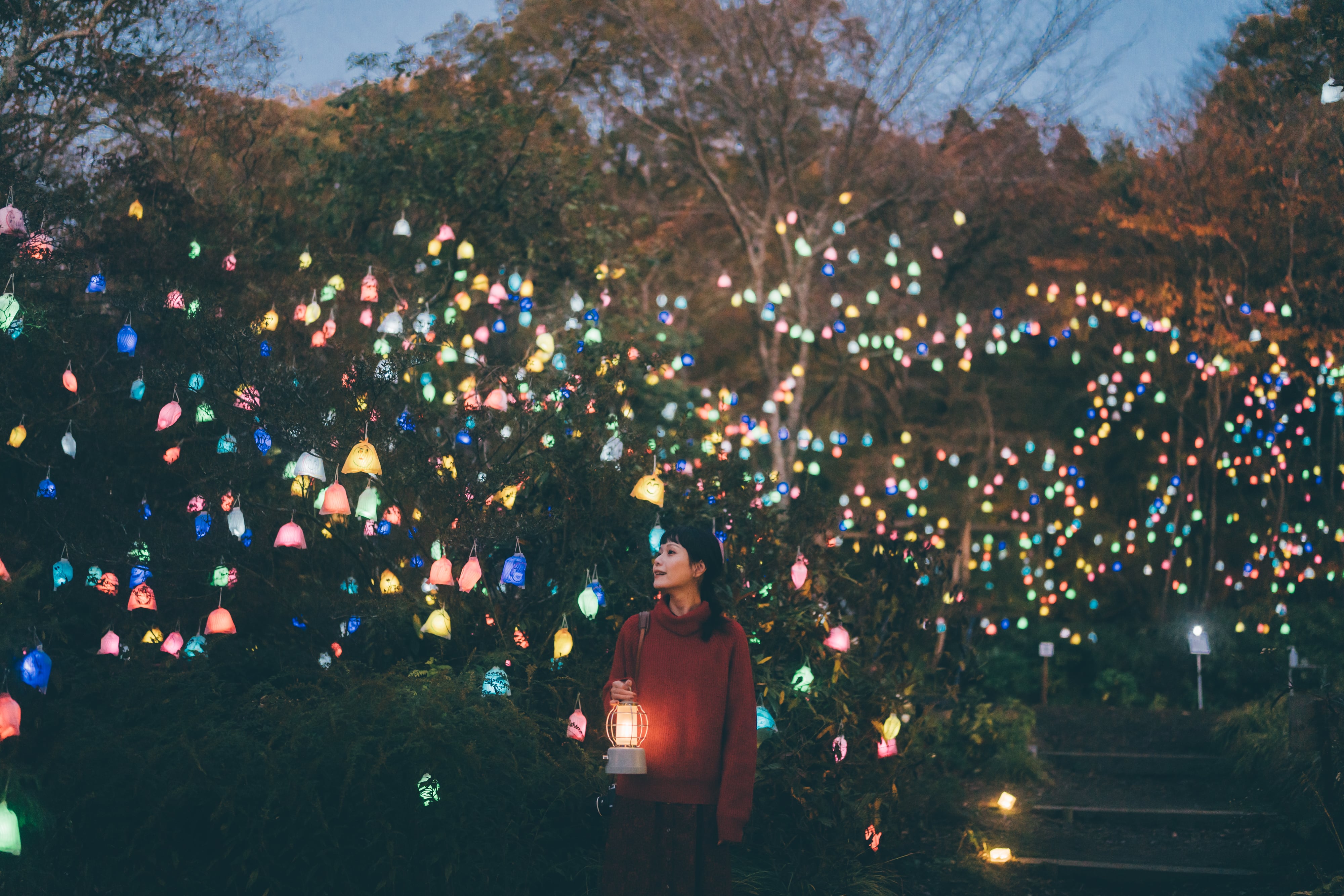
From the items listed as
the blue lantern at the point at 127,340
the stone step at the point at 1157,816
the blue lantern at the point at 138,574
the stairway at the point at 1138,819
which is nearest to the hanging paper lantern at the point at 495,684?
the blue lantern at the point at 138,574

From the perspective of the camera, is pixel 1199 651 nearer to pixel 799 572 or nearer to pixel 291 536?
pixel 799 572

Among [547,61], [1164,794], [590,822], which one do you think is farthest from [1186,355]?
[590,822]

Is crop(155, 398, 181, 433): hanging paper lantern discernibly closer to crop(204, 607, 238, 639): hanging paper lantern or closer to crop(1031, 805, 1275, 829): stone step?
crop(204, 607, 238, 639): hanging paper lantern

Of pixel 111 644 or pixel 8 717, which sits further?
pixel 111 644

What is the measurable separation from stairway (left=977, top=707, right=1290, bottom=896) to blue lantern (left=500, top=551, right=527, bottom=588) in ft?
10.1

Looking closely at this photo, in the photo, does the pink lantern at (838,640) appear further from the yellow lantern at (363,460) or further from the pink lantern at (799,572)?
the yellow lantern at (363,460)

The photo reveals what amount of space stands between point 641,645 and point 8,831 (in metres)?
1.94

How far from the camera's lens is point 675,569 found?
333 centimetres

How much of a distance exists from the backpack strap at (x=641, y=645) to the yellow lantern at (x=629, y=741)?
0.10 metres

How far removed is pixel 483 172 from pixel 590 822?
6436 millimetres

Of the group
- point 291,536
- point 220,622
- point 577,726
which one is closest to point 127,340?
point 291,536

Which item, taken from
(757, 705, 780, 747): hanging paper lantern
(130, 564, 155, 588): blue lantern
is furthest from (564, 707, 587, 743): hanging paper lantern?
(130, 564, 155, 588): blue lantern

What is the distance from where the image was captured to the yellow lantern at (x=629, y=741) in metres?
3.08

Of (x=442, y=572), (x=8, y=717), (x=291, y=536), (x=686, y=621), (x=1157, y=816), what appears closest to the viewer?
(x=686, y=621)
